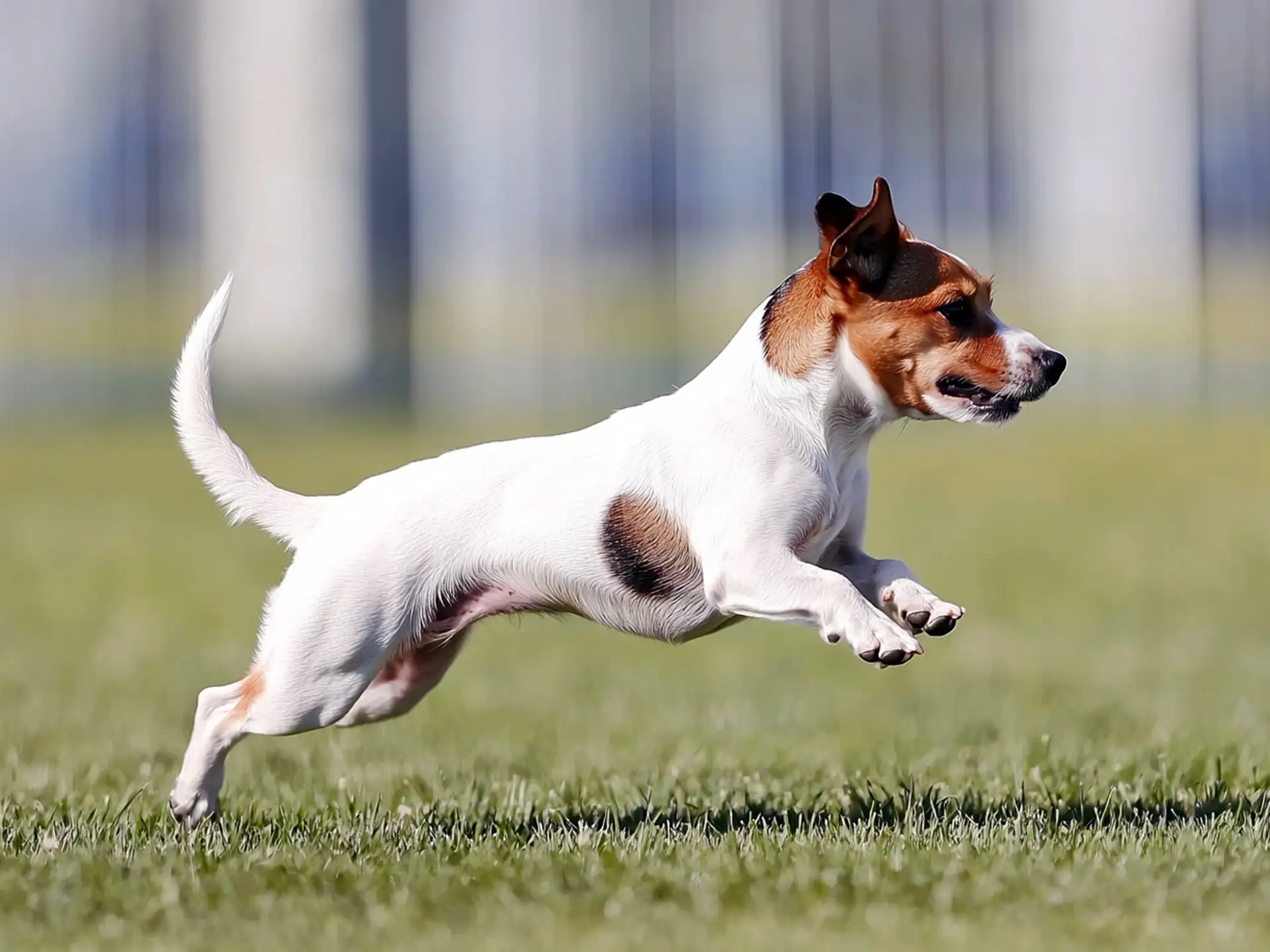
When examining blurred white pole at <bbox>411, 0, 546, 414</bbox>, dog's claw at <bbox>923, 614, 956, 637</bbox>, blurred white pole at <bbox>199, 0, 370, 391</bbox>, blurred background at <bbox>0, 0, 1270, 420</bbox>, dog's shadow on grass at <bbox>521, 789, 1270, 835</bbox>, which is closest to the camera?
dog's claw at <bbox>923, 614, 956, 637</bbox>

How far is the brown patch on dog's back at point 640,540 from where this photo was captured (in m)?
4.38

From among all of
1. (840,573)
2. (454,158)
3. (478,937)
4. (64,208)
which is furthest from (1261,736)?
(64,208)

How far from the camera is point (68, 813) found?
4.88m

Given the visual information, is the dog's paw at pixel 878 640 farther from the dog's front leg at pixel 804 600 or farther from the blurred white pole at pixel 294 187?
the blurred white pole at pixel 294 187

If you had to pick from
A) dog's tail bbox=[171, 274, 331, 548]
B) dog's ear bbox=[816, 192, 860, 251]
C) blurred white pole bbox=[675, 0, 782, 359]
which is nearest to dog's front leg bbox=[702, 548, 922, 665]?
dog's ear bbox=[816, 192, 860, 251]

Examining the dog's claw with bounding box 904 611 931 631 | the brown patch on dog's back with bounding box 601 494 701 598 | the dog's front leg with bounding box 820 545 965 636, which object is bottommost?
the dog's claw with bounding box 904 611 931 631

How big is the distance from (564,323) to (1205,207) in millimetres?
9975

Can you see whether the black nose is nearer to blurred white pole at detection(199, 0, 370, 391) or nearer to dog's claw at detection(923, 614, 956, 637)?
dog's claw at detection(923, 614, 956, 637)

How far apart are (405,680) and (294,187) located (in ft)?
72.5

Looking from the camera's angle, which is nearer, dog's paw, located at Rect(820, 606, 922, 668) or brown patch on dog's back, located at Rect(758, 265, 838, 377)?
dog's paw, located at Rect(820, 606, 922, 668)

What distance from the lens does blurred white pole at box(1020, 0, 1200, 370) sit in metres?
27.0

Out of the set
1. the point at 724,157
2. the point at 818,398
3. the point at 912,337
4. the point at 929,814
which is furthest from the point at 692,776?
the point at 724,157

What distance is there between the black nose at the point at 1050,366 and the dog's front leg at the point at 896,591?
0.56m

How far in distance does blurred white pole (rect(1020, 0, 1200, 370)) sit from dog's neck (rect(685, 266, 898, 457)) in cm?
2371
